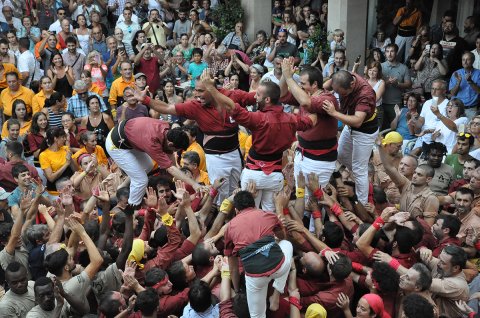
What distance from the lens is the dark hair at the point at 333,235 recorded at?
618 centimetres

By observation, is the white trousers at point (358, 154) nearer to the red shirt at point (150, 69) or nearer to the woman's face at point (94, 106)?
the woman's face at point (94, 106)

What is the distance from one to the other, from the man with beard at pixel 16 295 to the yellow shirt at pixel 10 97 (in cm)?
639

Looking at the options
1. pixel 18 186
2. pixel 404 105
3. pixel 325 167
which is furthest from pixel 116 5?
pixel 325 167

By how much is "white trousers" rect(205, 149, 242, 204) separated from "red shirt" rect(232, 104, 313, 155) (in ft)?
2.77

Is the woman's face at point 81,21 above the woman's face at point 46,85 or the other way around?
above

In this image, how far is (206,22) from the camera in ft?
53.4

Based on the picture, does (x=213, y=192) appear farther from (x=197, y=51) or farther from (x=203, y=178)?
(x=197, y=51)

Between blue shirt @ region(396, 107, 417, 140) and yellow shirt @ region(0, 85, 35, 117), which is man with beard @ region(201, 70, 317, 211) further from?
yellow shirt @ region(0, 85, 35, 117)

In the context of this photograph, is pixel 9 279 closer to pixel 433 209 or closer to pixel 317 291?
pixel 317 291

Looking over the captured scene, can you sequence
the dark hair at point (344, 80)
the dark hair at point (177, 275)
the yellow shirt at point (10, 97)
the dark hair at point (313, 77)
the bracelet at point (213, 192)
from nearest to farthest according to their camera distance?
1. the dark hair at point (177, 275)
2. the dark hair at point (344, 80)
3. the dark hair at point (313, 77)
4. the bracelet at point (213, 192)
5. the yellow shirt at point (10, 97)

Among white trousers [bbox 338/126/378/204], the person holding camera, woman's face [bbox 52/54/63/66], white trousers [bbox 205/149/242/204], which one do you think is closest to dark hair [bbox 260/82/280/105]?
white trousers [bbox 338/126/378/204]

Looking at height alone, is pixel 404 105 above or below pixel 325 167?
below

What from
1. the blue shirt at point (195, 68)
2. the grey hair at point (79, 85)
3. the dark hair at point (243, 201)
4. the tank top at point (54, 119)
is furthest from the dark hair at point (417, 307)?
the blue shirt at point (195, 68)

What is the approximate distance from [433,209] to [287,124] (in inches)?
72.4
